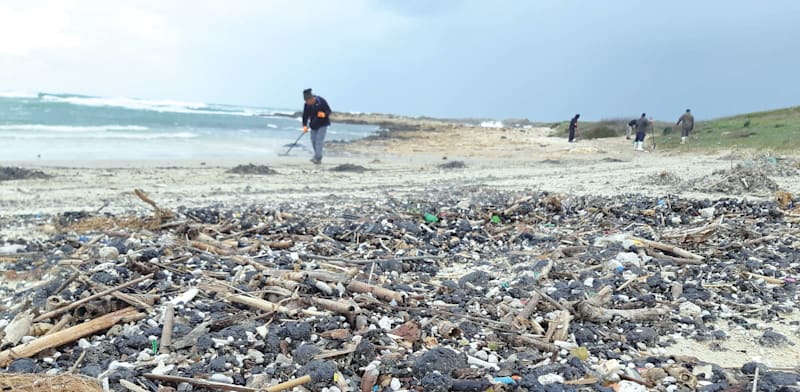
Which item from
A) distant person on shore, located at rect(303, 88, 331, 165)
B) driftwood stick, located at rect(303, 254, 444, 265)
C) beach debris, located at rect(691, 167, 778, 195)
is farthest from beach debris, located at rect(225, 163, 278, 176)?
beach debris, located at rect(691, 167, 778, 195)

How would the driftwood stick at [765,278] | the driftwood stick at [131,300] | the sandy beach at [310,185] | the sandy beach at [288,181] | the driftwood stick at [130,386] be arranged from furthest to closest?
the sandy beach at [288,181] < the sandy beach at [310,185] < the driftwood stick at [765,278] < the driftwood stick at [131,300] < the driftwood stick at [130,386]

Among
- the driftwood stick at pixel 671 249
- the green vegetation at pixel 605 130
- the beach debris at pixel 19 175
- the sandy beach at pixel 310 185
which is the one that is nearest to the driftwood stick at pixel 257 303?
the sandy beach at pixel 310 185

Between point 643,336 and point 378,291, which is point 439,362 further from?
point 643,336

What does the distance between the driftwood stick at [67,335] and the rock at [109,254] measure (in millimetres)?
1485

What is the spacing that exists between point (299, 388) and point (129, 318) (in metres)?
1.61

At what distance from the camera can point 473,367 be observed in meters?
3.18

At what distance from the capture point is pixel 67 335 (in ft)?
11.4

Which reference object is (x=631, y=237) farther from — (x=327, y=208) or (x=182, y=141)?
(x=182, y=141)

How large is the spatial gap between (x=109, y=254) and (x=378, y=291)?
9.09 feet

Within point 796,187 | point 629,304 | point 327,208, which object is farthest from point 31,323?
point 796,187

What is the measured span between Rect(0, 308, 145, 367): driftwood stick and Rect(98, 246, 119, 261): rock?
148 centimetres

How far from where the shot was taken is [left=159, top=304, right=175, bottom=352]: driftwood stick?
11.1ft

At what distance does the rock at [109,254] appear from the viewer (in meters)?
5.16

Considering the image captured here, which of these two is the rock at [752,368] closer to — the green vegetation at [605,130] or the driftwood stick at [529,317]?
the driftwood stick at [529,317]
